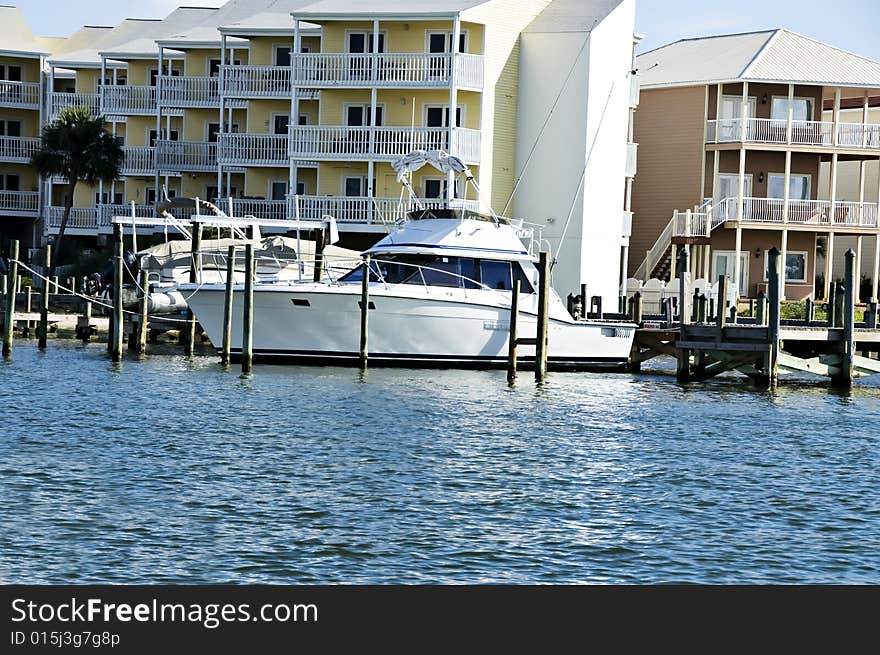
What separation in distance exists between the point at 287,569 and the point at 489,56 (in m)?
39.8

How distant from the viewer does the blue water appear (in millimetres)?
16875

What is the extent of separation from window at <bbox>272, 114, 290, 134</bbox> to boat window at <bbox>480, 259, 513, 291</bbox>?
85.3 feet

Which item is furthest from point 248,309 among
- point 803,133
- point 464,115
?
point 803,133

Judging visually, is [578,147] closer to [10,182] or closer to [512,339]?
[512,339]

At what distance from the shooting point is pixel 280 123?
202ft

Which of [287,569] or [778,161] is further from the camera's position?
[778,161]

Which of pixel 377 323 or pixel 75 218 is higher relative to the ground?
pixel 75 218

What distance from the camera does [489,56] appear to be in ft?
177

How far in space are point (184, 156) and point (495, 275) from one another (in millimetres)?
30682

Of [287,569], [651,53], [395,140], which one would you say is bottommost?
[287,569]

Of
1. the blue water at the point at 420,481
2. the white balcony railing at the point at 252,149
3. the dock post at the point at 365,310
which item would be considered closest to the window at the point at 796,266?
the white balcony railing at the point at 252,149

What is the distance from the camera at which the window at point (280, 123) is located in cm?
6128
